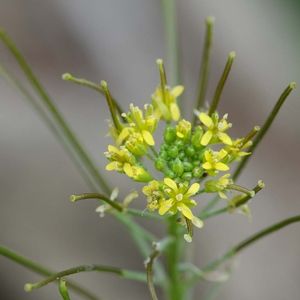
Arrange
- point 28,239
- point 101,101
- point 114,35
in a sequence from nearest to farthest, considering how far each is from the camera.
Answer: point 28,239 < point 101,101 < point 114,35

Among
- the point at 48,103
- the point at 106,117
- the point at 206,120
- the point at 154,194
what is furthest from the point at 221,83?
the point at 106,117

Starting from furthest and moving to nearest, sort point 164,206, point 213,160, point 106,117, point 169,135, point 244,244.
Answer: point 106,117 < point 244,244 < point 169,135 < point 213,160 < point 164,206

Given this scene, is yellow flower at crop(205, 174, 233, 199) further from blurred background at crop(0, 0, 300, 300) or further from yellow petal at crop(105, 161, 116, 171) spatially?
blurred background at crop(0, 0, 300, 300)

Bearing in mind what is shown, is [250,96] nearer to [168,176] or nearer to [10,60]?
[10,60]

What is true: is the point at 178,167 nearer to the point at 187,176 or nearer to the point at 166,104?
the point at 187,176

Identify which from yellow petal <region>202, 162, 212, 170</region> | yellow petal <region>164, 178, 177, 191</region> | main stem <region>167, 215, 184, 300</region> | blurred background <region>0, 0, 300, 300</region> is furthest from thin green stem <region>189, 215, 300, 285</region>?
blurred background <region>0, 0, 300, 300</region>

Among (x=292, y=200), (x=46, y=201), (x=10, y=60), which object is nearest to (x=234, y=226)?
(x=292, y=200)
